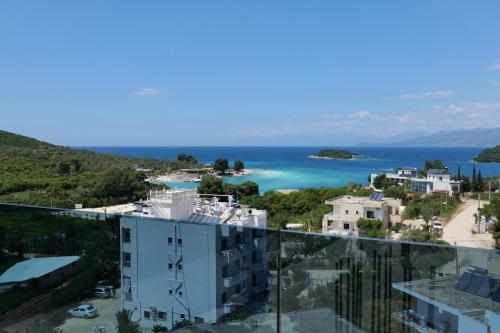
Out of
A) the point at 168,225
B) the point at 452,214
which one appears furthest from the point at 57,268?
the point at 452,214

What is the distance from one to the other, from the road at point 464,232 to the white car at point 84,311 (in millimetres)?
11299

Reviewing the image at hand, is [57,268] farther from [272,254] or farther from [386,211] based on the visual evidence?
[386,211]

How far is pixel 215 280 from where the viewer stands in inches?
65.7

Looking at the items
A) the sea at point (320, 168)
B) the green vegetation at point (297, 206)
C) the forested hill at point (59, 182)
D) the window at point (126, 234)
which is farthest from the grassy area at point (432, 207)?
the window at point (126, 234)

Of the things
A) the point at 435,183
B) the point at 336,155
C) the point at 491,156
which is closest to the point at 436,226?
the point at 435,183

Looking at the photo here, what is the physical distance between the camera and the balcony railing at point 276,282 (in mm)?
1388

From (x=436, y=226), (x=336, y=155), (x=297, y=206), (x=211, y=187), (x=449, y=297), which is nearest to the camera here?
(x=449, y=297)

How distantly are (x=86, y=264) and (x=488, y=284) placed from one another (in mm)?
1709

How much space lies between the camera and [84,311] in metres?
1.94

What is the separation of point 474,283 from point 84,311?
5.34 feet

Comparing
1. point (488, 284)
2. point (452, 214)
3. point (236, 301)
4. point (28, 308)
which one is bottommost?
point (452, 214)

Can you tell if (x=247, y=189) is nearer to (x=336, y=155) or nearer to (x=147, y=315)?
(x=147, y=315)

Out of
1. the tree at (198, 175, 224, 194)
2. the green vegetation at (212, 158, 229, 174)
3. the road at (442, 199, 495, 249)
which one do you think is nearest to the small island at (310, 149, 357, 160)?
the green vegetation at (212, 158, 229, 174)

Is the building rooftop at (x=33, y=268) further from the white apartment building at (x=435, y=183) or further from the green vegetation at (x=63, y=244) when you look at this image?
the white apartment building at (x=435, y=183)
